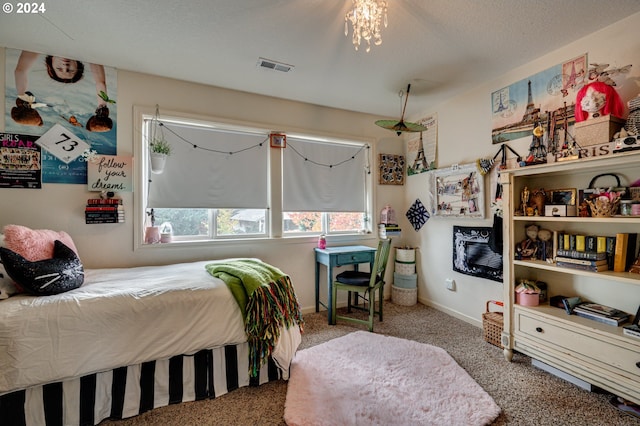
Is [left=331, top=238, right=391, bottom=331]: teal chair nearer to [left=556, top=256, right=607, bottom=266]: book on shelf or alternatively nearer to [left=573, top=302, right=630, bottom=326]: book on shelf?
[left=556, top=256, right=607, bottom=266]: book on shelf

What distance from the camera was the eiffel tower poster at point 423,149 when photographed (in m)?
3.38

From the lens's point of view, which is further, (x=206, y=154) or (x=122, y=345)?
(x=206, y=154)

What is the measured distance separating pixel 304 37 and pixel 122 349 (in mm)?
2348

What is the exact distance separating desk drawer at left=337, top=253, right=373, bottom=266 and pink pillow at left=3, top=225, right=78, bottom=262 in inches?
92.9

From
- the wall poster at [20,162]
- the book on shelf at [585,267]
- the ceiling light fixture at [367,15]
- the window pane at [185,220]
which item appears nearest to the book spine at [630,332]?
the book on shelf at [585,267]

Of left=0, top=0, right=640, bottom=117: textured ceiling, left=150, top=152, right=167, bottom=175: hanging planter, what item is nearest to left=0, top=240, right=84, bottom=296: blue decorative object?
left=150, top=152, right=167, bottom=175: hanging planter

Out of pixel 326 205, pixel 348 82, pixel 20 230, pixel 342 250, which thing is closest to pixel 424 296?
pixel 342 250

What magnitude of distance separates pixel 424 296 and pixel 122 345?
317 centimetres

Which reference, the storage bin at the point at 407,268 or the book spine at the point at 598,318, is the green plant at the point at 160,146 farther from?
the book spine at the point at 598,318

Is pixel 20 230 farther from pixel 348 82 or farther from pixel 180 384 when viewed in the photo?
pixel 348 82

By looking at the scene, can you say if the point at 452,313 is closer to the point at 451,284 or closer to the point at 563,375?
the point at 451,284

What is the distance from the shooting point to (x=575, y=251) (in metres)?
1.94

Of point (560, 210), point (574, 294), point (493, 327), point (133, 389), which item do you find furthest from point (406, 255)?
point (133, 389)

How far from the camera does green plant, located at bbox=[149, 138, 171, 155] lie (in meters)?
2.55
